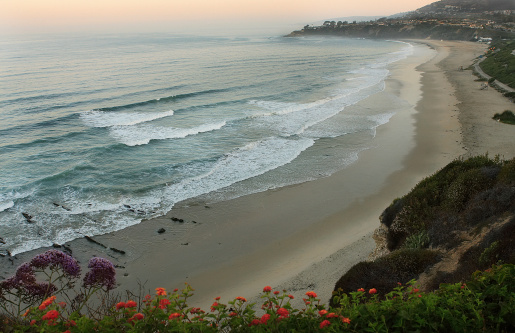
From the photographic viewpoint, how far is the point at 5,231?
1337 cm

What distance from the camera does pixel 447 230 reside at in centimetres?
855

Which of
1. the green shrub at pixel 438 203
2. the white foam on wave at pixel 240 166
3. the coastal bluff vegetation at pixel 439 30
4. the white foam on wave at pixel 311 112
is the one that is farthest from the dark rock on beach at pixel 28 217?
the coastal bluff vegetation at pixel 439 30

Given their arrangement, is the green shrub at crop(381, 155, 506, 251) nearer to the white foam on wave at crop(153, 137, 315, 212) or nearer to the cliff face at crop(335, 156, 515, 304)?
the cliff face at crop(335, 156, 515, 304)

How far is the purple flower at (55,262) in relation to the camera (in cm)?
531

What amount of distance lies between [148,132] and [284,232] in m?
16.1

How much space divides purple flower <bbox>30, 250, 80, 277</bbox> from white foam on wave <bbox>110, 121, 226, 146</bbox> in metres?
18.2

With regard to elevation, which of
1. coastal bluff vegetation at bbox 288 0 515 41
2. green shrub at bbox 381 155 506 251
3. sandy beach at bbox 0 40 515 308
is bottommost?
sandy beach at bbox 0 40 515 308

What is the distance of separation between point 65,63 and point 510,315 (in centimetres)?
6269

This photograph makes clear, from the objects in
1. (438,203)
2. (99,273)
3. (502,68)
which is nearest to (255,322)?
(99,273)

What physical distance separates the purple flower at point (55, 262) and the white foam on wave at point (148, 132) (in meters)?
18.2

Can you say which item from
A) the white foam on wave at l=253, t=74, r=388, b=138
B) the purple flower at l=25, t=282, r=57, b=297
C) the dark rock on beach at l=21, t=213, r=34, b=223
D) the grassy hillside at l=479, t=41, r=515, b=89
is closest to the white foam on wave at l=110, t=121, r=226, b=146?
the white foam on wave at l=253, t=74, r=388, b=138

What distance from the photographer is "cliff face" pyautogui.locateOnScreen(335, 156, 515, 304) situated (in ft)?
23.5

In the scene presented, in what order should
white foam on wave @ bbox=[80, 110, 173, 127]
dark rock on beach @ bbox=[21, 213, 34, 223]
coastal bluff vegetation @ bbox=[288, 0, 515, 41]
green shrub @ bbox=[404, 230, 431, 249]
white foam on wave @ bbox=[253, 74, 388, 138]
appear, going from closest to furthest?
green shrub @ bbox=[404, 230, 431, 249] < dark rock on beach @ bbox=[21, 213, 34, 223] < white foam on wave @ bbox=[253, 74, 388, 138] < white foam on wave @ bbox=[80, 110, 173, 127] < coastal bluff vegetation @ bbox=[288, 0, 515, 41]

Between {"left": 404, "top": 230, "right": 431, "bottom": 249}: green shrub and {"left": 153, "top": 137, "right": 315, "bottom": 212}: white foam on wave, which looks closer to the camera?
{"left": 404, "top": 230, "right": 431, "bottom": 249}: green shrub
